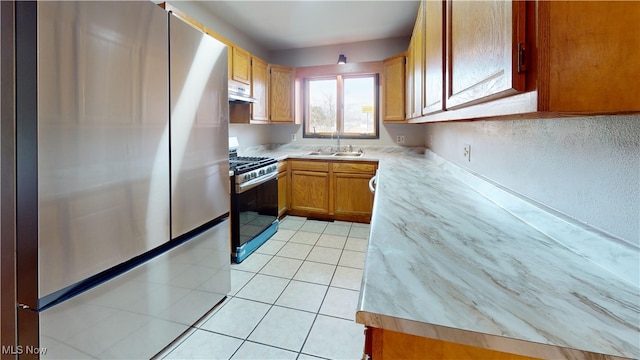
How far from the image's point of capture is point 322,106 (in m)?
4.30

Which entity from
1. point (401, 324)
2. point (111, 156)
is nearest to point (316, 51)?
point (111, 156)

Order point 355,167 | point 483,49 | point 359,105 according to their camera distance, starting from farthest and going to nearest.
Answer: point 359,105
point 355,167
point 483,49

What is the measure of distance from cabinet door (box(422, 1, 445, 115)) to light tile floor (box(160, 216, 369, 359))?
1.37m

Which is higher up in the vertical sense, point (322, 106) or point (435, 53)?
point (322, 106)

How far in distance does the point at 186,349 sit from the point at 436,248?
1.44 metres

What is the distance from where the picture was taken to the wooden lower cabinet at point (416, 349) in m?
0.57

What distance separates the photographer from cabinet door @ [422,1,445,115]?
124 cm

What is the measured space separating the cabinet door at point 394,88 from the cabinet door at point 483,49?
99.3 inches

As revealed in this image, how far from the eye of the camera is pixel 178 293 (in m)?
1.57

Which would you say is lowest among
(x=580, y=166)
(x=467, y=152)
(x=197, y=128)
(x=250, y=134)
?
(x=580, y=166)

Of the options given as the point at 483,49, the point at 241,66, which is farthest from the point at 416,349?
the point at 241,66

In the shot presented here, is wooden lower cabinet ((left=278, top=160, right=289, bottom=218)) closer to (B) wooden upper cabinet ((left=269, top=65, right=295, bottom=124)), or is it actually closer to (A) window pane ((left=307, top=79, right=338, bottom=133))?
(B) wooden upper cabinet ((left=269, top=65, right=295, bottom=124))

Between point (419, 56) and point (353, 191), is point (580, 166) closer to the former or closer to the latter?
point (419, 56)

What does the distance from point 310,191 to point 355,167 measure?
0.69m
